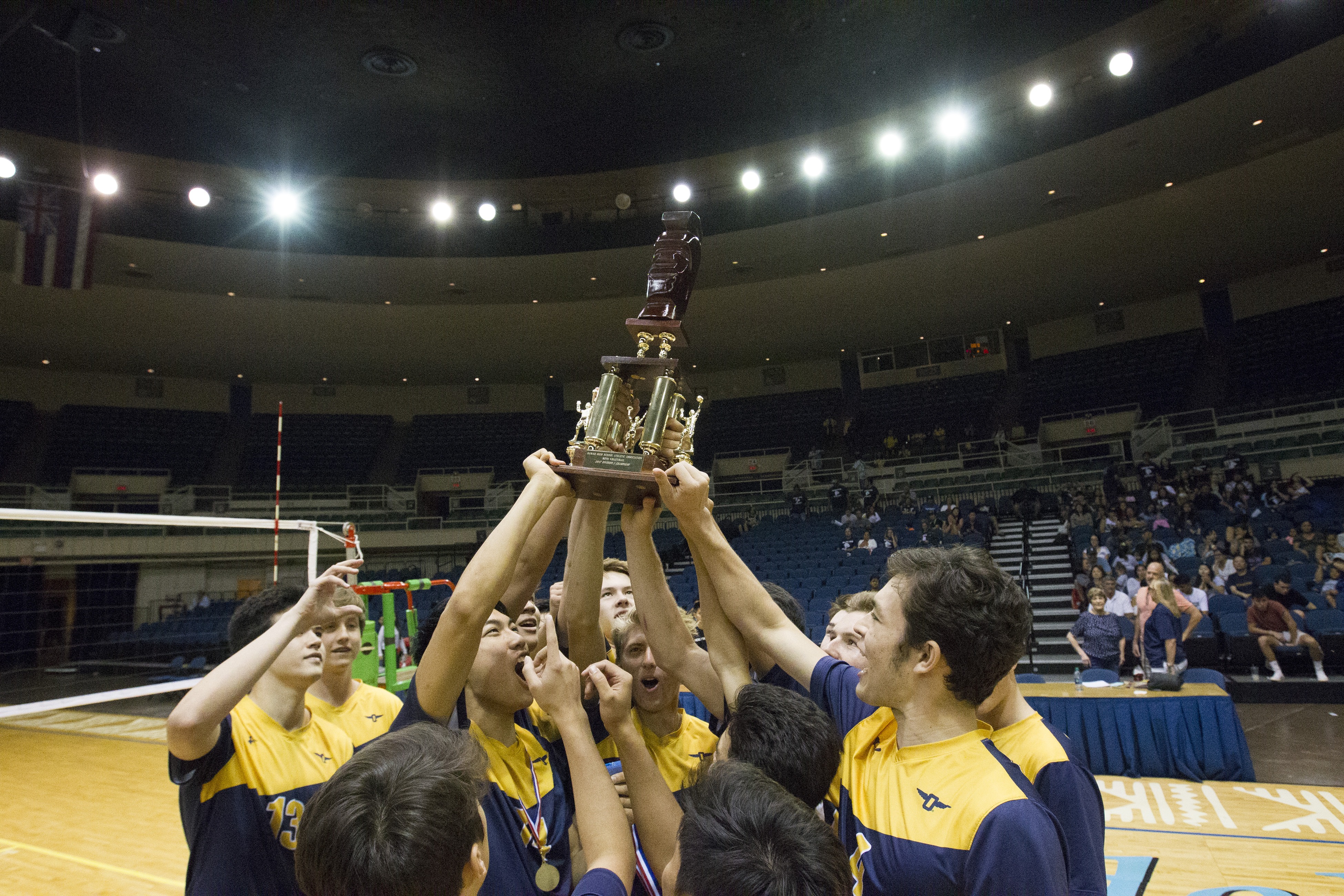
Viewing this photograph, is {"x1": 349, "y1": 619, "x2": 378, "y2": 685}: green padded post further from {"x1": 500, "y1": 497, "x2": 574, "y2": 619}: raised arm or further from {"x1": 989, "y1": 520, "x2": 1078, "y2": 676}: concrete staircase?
{"x1": 989, "y1": 520, "x2": 1078, "y2": 676}: concrete staircase

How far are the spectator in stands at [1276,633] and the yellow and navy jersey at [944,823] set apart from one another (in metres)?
9.81

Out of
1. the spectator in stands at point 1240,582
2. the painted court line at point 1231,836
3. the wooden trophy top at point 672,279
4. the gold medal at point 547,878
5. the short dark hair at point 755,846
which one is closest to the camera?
the short dark hair at point 755,846

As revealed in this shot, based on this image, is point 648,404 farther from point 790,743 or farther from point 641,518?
point 790,743

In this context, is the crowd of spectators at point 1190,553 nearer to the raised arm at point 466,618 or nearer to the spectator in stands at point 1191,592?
the spectator in stands at point 1191,592

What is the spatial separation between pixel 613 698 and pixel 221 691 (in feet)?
3.26

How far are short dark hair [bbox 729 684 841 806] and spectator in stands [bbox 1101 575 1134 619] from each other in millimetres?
8998

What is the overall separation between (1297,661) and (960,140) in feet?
29.8

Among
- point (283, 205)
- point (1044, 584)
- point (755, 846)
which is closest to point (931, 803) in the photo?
point (755, 846)

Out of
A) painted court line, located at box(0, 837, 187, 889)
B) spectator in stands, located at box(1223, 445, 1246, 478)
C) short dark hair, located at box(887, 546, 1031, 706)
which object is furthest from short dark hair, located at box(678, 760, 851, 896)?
spectator in stands, located at box(1223, 445, 1246, 478)

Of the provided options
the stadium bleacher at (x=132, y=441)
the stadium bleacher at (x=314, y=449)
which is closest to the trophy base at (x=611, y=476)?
the stadium bleacher at (x=314, y=449)

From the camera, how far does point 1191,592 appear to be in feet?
31.1

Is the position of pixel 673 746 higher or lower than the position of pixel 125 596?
lower

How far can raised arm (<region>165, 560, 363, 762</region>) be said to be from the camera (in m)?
1.83

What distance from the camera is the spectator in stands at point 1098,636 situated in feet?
27.1
